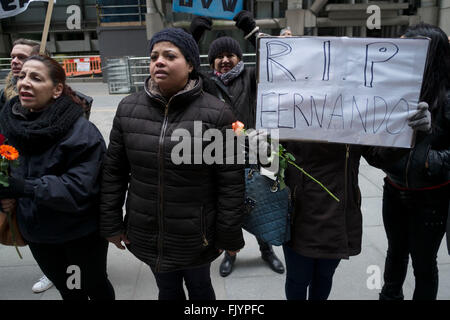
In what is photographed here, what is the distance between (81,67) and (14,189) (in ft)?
61.9

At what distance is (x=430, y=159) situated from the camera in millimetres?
2012

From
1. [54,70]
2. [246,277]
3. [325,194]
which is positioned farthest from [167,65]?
[246,277]

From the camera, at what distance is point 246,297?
285 cm

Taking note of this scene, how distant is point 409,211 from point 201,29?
199 centimetres

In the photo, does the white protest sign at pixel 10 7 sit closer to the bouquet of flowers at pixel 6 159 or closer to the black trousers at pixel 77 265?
the bouquet of flowers at pixel 6 159

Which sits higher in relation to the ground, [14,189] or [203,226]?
[14,189]

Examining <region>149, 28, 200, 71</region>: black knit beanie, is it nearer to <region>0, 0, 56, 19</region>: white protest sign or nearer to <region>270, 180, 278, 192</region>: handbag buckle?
<region>270, 180, 278, 192</region>: handbag buckle

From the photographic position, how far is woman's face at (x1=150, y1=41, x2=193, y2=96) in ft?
6.12

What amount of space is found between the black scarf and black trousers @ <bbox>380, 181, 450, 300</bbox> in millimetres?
1935

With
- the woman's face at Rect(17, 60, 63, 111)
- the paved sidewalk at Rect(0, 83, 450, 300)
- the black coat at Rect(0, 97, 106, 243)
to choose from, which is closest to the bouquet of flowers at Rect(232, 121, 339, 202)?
the black coat at Rect(0, 97, 106, 243)

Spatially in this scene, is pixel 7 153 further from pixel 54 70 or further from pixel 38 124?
pixel 54 70

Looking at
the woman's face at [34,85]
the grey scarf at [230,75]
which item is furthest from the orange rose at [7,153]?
the grey scarf at [230,75]

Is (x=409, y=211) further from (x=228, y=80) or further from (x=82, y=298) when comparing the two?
(x=82, y=298)

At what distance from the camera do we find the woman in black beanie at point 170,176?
6.20ft
